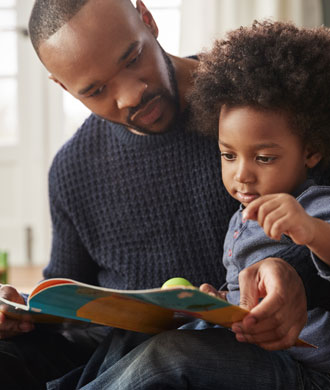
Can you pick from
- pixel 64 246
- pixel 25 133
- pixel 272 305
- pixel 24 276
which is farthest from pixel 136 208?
pixel 25 133

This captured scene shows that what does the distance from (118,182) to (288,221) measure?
66 centimetres

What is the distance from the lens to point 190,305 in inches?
29.8

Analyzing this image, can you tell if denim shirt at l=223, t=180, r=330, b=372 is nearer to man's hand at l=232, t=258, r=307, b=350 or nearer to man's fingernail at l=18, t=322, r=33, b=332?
man's hand at l=232, t=258, r=307, b=350

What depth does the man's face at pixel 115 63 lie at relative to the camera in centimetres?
113

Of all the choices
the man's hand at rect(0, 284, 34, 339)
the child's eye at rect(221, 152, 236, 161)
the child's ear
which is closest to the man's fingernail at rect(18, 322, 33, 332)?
the man's hand at rect(0, 284, 34, 339)

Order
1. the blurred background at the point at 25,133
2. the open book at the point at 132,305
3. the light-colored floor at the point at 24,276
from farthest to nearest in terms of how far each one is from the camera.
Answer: the blurred background at the point at 25,133 → the light-colored floor at the point at 24,276 → the open book at the point at 132,305

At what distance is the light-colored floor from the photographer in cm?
274

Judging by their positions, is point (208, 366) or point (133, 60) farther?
point (133, 60)

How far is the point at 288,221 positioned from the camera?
0.76 meters

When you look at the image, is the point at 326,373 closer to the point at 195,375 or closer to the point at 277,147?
the point at 195,375

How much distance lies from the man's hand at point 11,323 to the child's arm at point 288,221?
54 centimetres

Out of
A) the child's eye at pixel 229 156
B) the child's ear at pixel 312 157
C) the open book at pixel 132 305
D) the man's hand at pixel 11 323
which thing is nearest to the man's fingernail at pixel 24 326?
the man's hand at pixel 11 323

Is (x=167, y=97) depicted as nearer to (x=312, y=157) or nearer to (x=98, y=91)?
(x=98, y=91)

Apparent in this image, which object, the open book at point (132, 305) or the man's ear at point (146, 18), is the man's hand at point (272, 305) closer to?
the open book at point (132, 305)
